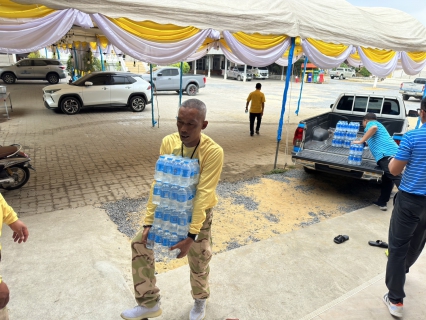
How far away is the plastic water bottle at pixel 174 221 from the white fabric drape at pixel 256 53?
492 cm

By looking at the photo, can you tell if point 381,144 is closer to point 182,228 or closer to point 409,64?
point 182,228

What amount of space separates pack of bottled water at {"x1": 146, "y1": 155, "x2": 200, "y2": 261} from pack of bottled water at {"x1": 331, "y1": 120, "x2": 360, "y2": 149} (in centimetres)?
508

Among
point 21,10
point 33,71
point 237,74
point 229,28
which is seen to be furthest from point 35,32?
point 237,74

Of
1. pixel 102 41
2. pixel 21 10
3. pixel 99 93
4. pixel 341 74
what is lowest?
pixel 99 93

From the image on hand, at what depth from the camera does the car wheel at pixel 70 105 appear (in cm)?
1173

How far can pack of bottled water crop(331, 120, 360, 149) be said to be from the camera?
6.22 meters

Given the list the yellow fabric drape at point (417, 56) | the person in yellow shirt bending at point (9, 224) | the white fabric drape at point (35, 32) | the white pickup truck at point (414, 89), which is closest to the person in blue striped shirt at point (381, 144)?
the person in yellow shirt bending at point (9, 224)

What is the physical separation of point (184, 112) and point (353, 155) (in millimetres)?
4184

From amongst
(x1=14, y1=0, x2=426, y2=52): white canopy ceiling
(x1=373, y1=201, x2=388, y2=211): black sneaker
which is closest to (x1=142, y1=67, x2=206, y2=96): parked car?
(x1=14, y1=0, x2=426, y2=52): white canopy ceiling

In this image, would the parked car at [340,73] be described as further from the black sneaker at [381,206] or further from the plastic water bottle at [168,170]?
the plastic water bottle at [168,170]

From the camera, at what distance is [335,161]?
209 inches

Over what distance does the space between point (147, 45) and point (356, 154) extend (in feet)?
13.7

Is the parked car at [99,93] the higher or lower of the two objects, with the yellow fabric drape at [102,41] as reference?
lower

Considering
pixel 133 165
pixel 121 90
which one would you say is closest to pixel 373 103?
pixel 133 165
